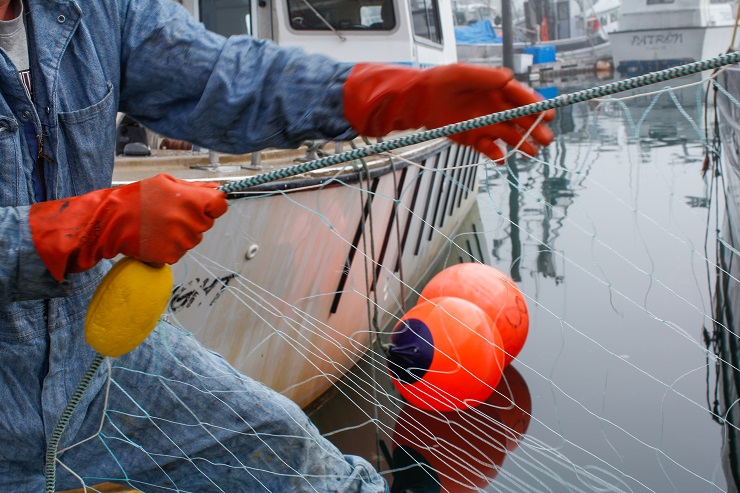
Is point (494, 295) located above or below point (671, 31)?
below

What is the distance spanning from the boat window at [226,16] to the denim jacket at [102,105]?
148 inches

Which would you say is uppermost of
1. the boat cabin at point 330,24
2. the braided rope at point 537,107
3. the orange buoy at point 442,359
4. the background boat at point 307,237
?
the boat cabin at point 330,24

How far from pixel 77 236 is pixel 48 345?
0.40m

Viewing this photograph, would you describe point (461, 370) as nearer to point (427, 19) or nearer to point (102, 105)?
point (102, 105)

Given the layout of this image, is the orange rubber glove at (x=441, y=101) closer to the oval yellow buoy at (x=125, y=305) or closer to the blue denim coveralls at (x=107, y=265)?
the blue denim coveralls at (x=107, y=265)

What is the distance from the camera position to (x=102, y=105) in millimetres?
1726

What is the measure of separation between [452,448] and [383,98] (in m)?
3.05

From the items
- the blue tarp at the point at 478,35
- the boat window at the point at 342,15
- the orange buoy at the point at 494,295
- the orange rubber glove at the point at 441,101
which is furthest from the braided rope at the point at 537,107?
the blue tarp at the point at 478,35

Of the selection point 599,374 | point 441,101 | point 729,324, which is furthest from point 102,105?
point 729,324

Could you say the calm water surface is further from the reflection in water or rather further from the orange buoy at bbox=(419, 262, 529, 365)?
the orange buoy at bbox=(419, 262, 529, 365)

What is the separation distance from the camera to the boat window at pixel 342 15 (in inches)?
221

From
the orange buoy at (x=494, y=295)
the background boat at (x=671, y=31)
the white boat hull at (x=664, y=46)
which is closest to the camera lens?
the orange buoy at (x=494, y=295)

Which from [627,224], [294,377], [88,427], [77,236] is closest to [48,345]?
[88,427]

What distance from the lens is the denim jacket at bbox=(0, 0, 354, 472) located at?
1.65m
